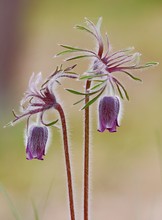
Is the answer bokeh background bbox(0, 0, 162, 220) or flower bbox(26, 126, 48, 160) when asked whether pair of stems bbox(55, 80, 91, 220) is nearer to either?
flower bbox(26, 126, 48, 160)

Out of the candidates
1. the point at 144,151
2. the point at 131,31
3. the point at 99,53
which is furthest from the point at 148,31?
the point at 99,53

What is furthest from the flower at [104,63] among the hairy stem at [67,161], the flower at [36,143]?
the flower at [36,143]

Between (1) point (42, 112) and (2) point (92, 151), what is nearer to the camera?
(1) point (42, 112)

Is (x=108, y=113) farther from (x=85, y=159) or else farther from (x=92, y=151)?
(x=92, y=151)

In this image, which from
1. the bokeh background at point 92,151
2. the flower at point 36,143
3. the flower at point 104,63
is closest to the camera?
the flower at point 104,63

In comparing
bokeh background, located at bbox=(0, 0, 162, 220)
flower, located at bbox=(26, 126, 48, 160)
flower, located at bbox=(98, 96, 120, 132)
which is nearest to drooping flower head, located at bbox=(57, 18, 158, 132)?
flower, located at bbox=(98, 96, 120, 132)

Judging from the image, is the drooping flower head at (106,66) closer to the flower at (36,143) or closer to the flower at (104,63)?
the flower at (104,63)

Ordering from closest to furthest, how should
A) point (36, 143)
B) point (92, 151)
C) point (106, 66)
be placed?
point (106, 66), point (36, 143), point (92, 151)

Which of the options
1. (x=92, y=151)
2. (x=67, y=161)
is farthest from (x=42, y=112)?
(x=92, y=151)
